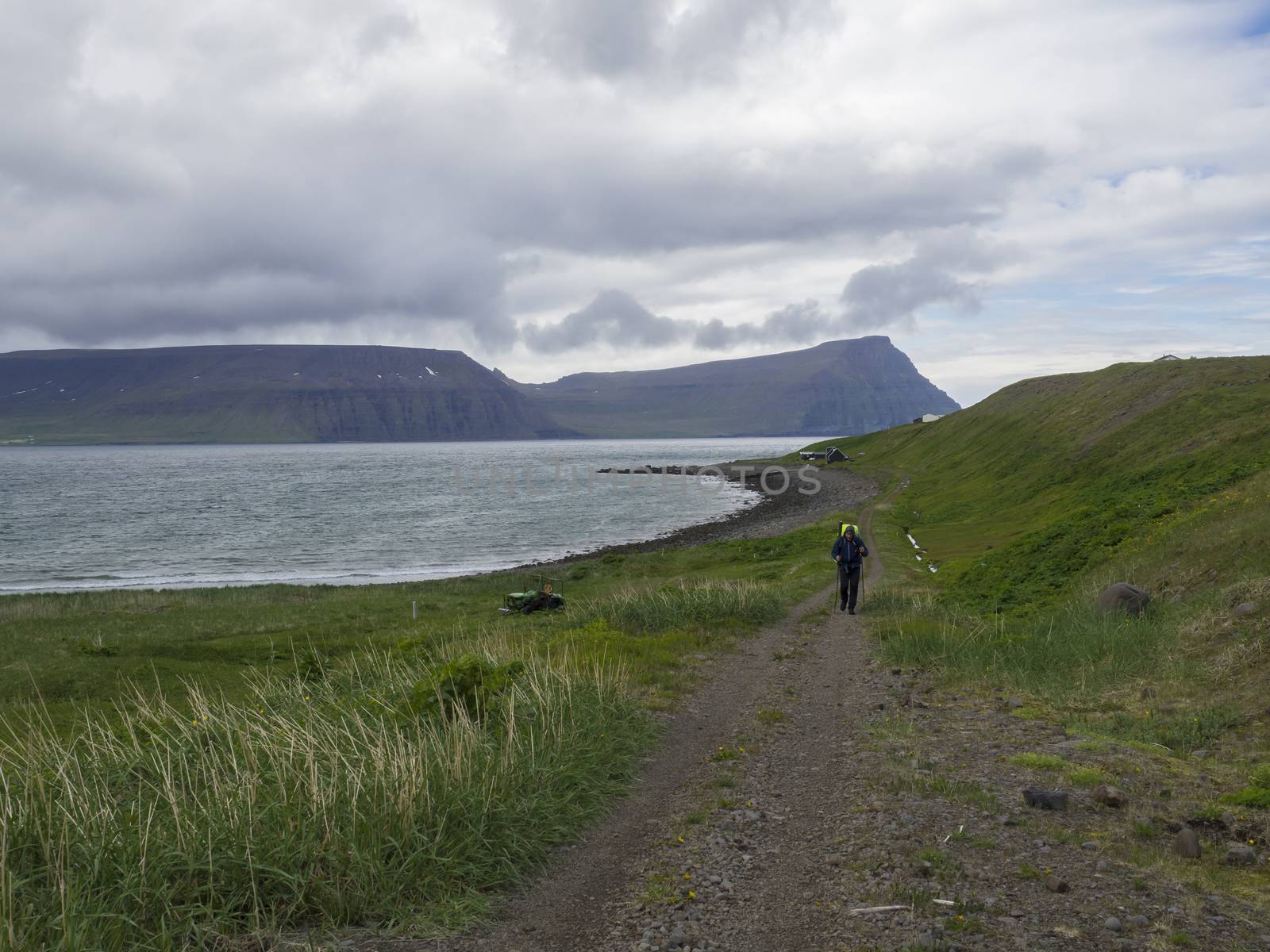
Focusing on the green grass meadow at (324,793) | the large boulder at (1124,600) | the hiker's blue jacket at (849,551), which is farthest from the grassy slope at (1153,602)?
the green grass meadow at (324,793)

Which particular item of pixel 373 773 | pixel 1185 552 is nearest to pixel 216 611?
pixel 373 773

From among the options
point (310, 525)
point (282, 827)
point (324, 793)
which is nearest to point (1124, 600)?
point (324, 793)

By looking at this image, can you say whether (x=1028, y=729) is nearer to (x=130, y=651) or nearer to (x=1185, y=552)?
(x=1185, y=552)

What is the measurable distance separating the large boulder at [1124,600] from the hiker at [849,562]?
6.18m

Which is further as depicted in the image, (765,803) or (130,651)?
(130,651)

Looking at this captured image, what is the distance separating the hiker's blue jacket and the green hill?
4.56 meters

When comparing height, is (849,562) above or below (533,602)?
above

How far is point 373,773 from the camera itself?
7.89 metres

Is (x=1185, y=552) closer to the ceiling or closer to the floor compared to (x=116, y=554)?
closer to the ceiling

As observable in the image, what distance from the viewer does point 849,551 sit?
73.3 ft

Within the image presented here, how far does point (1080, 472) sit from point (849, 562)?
32126 millimetres

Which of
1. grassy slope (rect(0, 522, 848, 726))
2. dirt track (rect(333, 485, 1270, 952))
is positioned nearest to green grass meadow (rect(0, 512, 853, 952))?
dirt track (rect(333, 485, 1270, 952))

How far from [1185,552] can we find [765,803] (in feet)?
50.9

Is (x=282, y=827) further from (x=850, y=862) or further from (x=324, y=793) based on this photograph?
(x=850, y=862)
